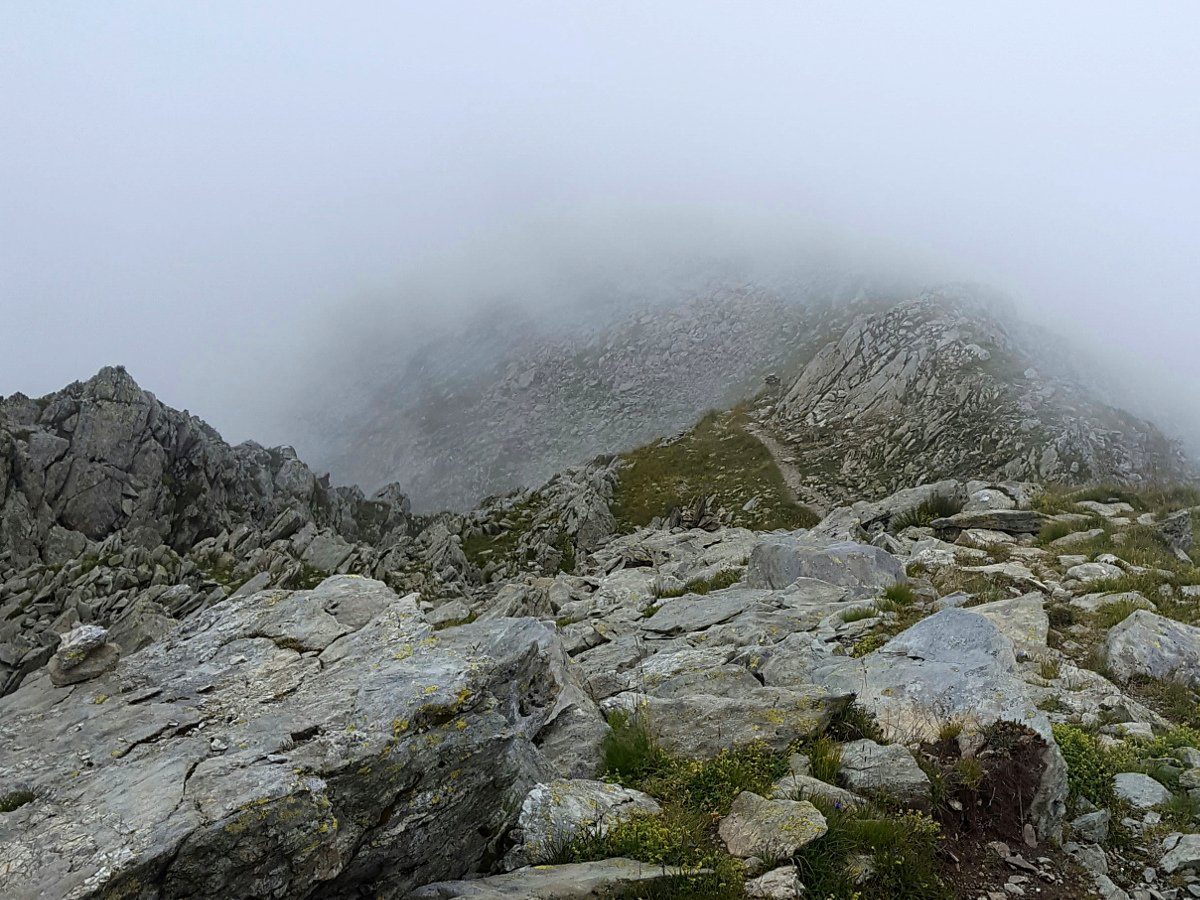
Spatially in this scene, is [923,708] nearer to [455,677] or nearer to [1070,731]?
[1070,731]

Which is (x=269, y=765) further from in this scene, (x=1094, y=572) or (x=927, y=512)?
(x=927, y=512)

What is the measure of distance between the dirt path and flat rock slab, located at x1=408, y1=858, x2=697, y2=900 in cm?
5219

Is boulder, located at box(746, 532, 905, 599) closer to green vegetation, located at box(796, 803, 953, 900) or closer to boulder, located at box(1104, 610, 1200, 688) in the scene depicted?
boulder, located at box(1104, 610, 1200, 688)

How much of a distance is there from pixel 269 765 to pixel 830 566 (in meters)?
15.7

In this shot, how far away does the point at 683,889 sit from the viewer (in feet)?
18.8

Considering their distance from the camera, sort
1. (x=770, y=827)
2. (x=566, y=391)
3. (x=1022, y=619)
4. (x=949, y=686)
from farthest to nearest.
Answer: (x=566, y=391)
(x=1022, y=619)
(x=949, y=686)
(x=770, y=827)

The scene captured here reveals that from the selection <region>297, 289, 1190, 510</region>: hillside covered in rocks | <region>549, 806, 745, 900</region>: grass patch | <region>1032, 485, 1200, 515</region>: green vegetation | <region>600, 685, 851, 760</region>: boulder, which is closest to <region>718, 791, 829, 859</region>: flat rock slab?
<region>549, 806, 745, 900</region>: grass patch

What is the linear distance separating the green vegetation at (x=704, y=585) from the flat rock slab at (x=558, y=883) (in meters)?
14.5

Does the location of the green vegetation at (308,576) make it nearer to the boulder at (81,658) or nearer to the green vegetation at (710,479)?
the green vegetation at (710,479)

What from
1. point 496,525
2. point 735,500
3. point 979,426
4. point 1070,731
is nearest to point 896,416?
point 979,426

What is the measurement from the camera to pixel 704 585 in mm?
20812

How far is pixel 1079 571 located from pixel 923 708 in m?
10.8

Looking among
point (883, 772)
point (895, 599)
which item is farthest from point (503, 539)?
point (883, 772)

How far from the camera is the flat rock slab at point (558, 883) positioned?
5586 mm
